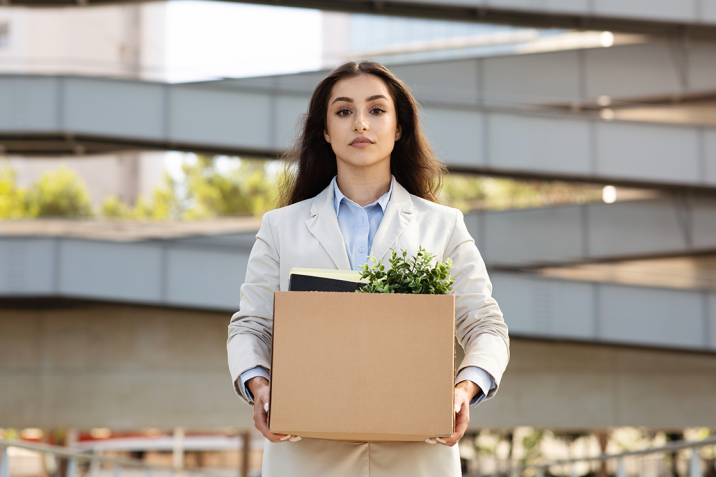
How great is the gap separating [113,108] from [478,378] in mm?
15101

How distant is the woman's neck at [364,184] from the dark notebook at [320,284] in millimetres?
699

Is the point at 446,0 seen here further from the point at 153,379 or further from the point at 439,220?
the point at 439,220

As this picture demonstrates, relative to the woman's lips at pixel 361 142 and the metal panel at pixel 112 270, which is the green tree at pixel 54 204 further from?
the woman's lips at pixel 361 142

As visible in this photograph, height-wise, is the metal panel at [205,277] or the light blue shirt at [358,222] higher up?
the metal panel at [205,277]

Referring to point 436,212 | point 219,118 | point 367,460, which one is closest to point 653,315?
point 219,118

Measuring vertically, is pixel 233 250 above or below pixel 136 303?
above

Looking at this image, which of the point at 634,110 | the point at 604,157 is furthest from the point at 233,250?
the point at 634,110


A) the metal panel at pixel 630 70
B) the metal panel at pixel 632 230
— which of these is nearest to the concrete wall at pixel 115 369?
the metal panel at pixel 632 230

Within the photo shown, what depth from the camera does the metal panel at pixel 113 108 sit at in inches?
624

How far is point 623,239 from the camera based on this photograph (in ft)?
59.9

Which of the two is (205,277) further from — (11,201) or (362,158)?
(362,158)

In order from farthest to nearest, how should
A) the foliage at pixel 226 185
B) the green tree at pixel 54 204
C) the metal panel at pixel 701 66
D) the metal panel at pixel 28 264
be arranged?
the foliage at pixel 226 185
the green tree at pixel 54 204
the metal panel at pixel 701 66
the metal panel at pixel 28 264

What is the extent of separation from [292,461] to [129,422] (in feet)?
47.4

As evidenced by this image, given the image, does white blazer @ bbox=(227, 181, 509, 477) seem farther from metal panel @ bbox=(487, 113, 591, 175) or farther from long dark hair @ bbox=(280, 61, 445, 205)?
metal panel @ bbox=(487, 113, 591, 175)
